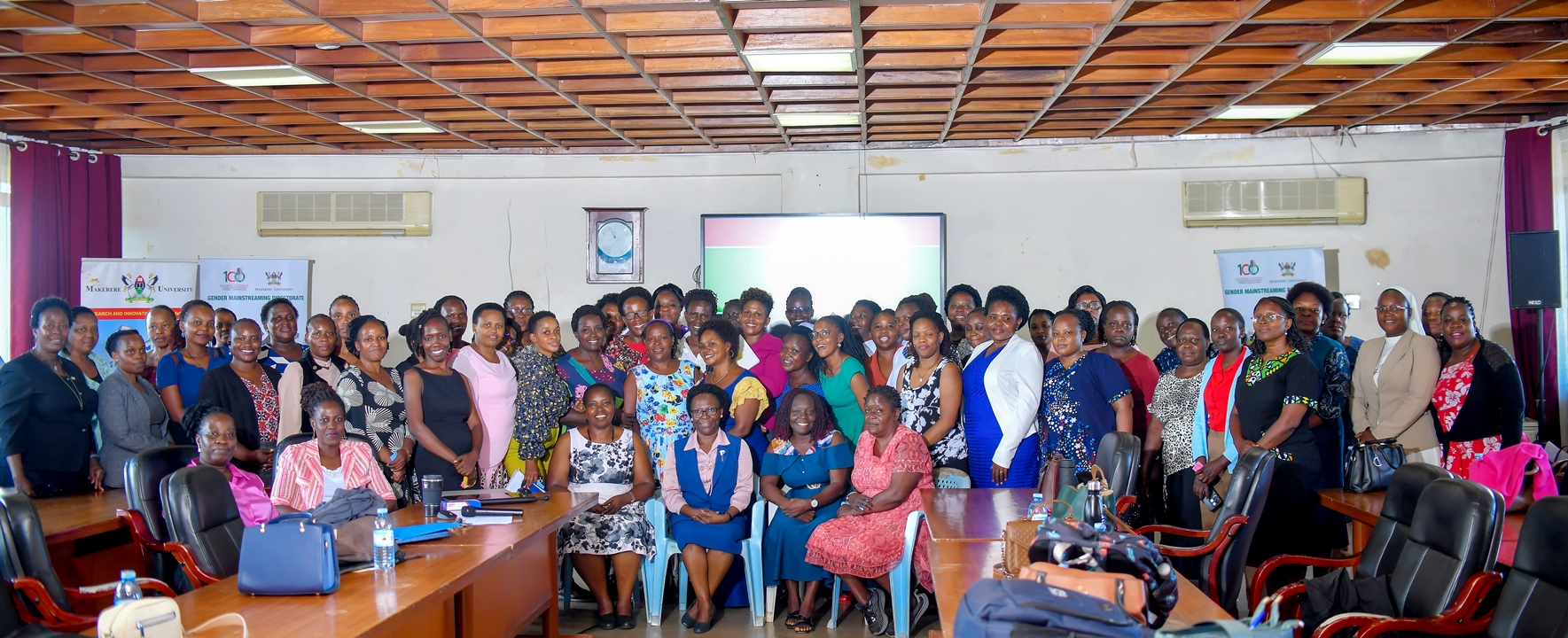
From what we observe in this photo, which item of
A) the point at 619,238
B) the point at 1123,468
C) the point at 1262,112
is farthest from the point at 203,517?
the point at 1262,112

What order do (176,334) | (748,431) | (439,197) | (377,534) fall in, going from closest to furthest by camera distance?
1. (377,534)
2. (748,431)
3. (176,334)
4. (439,197)

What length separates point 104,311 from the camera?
784 centimetres

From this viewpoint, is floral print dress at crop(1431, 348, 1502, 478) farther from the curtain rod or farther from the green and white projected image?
the curtain rod

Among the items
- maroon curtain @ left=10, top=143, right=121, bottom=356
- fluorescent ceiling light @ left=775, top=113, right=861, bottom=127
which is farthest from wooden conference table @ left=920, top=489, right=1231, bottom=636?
maroon curtain @ left=10, top=143, right=121, bottom=356

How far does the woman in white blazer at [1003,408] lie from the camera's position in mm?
4859

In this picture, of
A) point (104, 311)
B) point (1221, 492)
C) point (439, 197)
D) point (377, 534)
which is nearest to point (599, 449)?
point (377, 534)

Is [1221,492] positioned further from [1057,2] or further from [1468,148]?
[1468,148]

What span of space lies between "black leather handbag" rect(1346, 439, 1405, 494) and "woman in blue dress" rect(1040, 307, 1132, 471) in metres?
0.94

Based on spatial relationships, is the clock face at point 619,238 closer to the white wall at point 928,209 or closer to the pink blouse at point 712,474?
the white wall at point 928,209

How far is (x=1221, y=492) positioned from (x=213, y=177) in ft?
26.4

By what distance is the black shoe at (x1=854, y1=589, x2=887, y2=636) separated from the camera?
4715 millimetres

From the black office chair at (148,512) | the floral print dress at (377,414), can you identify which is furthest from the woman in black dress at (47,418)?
the floral print dress at (377,414)

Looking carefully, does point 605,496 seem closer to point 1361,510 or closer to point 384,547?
point 384,547

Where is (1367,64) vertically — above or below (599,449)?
above
